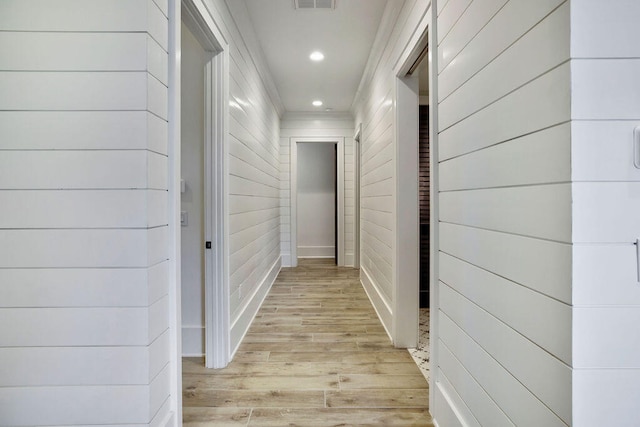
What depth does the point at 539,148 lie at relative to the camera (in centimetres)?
91

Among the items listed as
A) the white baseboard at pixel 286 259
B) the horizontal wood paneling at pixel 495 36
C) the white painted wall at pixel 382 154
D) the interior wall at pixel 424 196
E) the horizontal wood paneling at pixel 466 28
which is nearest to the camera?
the horizontal wood paneling at pixel 495 36

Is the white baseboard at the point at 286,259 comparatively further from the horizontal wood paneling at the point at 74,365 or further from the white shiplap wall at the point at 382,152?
the horizontal wood paneling at the point at 74,365

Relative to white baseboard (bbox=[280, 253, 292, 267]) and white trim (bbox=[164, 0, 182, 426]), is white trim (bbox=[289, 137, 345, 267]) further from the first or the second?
white trim (bbox=[164, 0, 182, 426])

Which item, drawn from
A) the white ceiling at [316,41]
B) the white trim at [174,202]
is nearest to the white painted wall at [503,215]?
the white ceiling at [316,41]

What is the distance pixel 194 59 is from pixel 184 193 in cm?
99

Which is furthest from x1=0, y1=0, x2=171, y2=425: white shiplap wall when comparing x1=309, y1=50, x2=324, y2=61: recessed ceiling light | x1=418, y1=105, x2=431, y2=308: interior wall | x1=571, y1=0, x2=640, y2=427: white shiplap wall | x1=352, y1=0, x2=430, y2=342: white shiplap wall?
x1=418, y1=105, x2=431, y2=308: interior wall

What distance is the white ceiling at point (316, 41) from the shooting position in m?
2.66

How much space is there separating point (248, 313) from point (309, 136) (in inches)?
143

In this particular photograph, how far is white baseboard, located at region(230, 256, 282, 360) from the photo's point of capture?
8.40 ft

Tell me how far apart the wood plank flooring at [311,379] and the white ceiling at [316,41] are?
269 centimetres

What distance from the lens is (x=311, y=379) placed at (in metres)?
2.18

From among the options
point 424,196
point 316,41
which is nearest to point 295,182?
point 424,196

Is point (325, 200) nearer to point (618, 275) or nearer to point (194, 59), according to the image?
point (194, 59)

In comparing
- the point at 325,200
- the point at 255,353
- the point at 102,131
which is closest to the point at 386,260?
the point at 255,353
